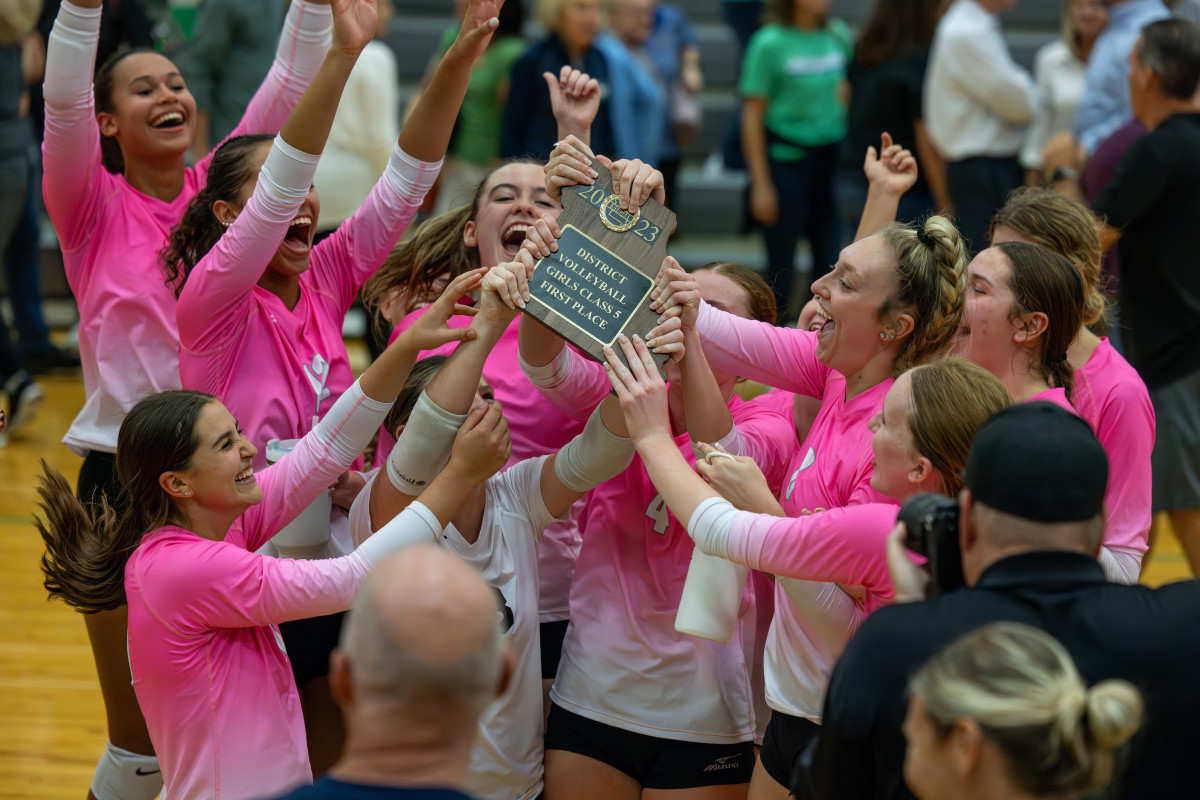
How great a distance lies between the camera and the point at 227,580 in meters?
2.02

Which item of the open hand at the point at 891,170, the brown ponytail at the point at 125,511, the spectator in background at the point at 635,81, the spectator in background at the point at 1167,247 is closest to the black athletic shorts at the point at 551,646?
the brown ponytail at the point at 125,511

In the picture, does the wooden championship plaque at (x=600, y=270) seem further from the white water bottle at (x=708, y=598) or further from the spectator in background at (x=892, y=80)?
the spectator in background at (x=892, y=80)

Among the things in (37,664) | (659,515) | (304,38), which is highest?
(304,38)

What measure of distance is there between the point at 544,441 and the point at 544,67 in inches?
138

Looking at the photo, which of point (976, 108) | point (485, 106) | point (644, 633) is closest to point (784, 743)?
point (644, 633)

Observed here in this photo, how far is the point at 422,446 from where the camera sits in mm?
2223

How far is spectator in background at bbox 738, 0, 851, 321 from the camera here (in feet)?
20.3

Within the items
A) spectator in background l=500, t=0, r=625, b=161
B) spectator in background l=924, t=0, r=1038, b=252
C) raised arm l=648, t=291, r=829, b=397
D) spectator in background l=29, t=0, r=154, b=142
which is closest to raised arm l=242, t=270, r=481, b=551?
raised arm l=648, t=291, r=829, b=397

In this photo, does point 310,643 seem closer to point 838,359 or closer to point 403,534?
point 403,534

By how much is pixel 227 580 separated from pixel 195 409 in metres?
0.32

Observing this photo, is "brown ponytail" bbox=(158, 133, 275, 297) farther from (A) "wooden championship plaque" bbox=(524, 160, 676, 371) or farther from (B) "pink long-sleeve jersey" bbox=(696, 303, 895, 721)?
(B) "pink long-sleeve jersey" bbox=(696, 303, 895, 721)

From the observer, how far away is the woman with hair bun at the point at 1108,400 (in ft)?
8.28

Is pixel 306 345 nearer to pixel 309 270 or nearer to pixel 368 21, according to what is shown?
pixel 309 270

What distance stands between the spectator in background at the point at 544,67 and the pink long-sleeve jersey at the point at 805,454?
345 cm
